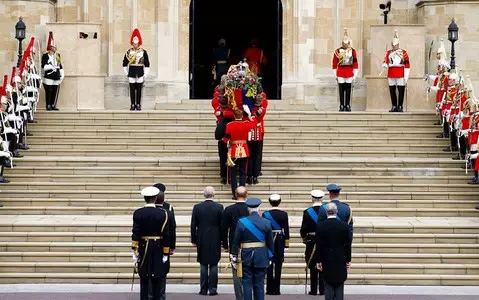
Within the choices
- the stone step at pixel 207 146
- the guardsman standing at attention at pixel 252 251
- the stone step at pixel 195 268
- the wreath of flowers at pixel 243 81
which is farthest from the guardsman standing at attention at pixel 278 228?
the stone step at pixel 207 146

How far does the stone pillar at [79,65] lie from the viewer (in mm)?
30062

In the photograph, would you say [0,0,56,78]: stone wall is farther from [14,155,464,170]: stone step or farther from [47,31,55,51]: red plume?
[14,155,464,170]: stone step

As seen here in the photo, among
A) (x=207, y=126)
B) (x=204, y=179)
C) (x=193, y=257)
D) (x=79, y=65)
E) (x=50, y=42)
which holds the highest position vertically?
(x=50, y=42)

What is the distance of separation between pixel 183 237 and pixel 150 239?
388 cm

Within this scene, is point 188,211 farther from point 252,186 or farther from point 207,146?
point 207,146

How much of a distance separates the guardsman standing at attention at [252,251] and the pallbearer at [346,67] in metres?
13.7

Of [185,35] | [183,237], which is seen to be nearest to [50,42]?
[185,35]

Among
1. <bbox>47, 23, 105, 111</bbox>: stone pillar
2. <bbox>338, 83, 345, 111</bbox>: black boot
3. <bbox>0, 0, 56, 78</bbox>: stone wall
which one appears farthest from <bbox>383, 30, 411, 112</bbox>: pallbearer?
<bbox>0, 0, 56, 78</bbox>: stone wall

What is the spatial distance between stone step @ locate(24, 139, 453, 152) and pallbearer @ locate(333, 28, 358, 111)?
381 centimetres

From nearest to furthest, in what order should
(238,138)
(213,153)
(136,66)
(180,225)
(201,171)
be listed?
(180,225)
(238,138)
(201,171)
(213,153)
(136,66)

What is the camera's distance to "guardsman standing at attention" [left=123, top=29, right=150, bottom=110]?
2931 cm

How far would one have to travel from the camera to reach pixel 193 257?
66.2 ft

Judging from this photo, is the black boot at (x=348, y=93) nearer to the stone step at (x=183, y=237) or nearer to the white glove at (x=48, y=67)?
the white glove at (x=48, y=67)

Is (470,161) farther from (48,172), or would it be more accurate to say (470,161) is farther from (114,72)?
(114,72)
